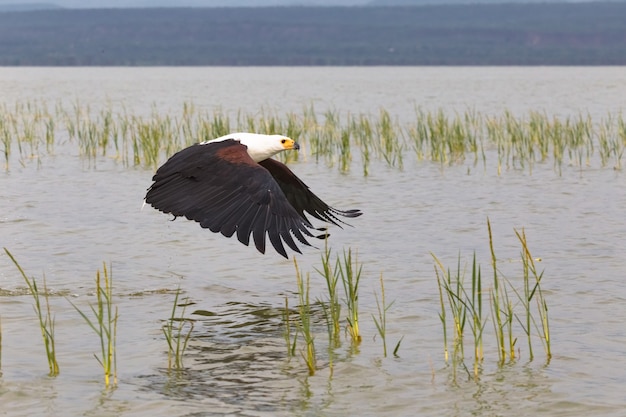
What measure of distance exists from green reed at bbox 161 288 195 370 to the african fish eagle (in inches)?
24.0

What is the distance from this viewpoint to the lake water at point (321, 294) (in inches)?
244

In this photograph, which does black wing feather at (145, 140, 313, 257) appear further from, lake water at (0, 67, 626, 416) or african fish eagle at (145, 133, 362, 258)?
lake water at (0, 67, 626, 416)

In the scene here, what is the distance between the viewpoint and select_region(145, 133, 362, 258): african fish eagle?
23.6 feet

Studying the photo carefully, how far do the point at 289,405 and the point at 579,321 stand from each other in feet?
8.89

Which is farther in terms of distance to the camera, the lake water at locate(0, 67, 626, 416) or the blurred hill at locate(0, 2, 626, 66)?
the blurred hill at locate(0, 2, 626, 66)

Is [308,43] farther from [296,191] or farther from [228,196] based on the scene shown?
[228,196]

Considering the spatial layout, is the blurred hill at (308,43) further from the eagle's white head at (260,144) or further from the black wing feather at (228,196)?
the black wing feather at (228,196)

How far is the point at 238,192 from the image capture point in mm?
7578

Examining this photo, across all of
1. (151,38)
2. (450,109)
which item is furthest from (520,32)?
(450,109)

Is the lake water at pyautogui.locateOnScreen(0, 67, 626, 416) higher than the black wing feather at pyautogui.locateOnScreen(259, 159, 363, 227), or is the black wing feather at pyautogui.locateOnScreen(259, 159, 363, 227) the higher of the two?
the black wing feather at pyautogui.locateOnScreen(259, 159, 363, 227)

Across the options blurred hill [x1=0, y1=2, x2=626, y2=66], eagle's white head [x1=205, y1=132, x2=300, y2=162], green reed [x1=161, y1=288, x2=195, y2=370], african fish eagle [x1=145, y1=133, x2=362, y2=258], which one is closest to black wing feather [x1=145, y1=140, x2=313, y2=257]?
african fish eagle [x1=145, y1=133, x2=362, y2=258]

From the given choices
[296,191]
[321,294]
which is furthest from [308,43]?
[321,294]

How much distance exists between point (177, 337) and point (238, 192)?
1.11m

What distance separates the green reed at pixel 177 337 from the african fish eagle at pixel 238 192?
609mm
